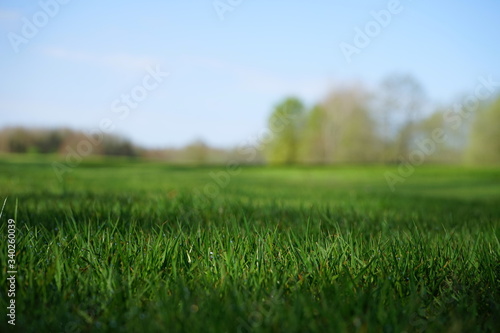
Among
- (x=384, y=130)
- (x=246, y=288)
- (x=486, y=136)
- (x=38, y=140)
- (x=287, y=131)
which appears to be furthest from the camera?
(x=287, y=131)

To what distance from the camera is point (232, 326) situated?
4.40 feet

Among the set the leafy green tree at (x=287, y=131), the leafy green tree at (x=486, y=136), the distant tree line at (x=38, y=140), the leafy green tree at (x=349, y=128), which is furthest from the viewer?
the leafy green tree at (x=287, y=131)

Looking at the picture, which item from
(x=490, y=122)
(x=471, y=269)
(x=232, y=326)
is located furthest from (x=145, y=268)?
(x=490, y=122)

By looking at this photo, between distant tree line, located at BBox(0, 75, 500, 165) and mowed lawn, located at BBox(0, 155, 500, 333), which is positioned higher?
distant tree line, located at BBox(0, 75, 500, 165)

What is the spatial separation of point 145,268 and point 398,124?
41605 millimetres

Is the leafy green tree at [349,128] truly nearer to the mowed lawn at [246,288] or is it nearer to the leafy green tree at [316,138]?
the leafy green tree at [316,138]

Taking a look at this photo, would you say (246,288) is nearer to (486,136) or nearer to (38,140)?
(38,140)

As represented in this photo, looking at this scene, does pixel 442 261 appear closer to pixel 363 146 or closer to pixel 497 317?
pixel 497 317

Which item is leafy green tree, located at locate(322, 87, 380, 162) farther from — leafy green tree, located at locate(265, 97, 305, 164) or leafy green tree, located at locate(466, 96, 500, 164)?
leafy green tree, located at locate(466, 96, 500, 164)

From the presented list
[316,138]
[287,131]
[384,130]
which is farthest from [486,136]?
[287,131]

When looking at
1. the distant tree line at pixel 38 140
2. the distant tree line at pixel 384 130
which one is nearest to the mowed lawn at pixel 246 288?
the distant tree line at pixel 38 140

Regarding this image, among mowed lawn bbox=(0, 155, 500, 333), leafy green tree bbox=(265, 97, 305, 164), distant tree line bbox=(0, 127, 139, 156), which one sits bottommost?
mowed lawn bbox=(0, 155, 500, 333)

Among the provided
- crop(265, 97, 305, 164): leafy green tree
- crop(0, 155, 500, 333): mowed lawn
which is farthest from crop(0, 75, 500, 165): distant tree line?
crop(0, 155, 500, 333): mowed lawn

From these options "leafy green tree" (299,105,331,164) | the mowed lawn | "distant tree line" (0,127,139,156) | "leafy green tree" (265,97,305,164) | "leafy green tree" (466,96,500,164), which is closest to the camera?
the mowed lawn
